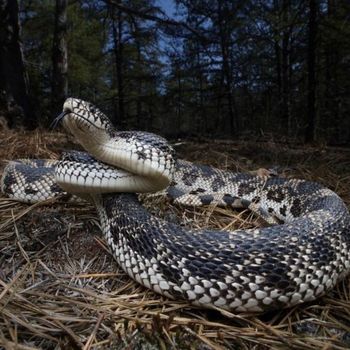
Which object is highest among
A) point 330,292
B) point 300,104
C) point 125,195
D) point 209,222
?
point 300,104

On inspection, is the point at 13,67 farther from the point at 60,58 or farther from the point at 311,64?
the point at 311,64

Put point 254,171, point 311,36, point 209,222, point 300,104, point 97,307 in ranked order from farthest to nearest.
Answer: point 300,104 → point 311,36 → point 254,171 → point 209,222 → point 97,307

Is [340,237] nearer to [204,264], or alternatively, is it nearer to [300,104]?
[204,264]

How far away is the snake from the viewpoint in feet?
6.91

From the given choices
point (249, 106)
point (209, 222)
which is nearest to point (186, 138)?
point (209, 222)

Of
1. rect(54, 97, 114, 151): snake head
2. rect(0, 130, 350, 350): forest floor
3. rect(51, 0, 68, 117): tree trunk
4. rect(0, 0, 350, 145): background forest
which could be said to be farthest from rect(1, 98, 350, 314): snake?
rect(51, 0, 68, 117): tree trunk

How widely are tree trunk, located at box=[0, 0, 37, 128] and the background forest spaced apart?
0.02 meters

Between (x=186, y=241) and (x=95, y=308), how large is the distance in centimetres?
65

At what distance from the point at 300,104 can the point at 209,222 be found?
1859 centimetres

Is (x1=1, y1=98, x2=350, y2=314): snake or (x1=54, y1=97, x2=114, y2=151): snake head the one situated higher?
(x1=54, y1=97, x2=114, y2=151): snake head

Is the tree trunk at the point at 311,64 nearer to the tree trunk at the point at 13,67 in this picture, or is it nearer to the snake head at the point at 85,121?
the tree trunk at the point at 13,67

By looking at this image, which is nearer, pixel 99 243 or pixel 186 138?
pixel 99 243

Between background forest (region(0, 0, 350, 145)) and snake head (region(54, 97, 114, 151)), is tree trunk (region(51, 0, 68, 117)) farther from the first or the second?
snake head (region(54, 97, 114, 151))

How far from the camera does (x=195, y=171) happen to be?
558 centimetres
